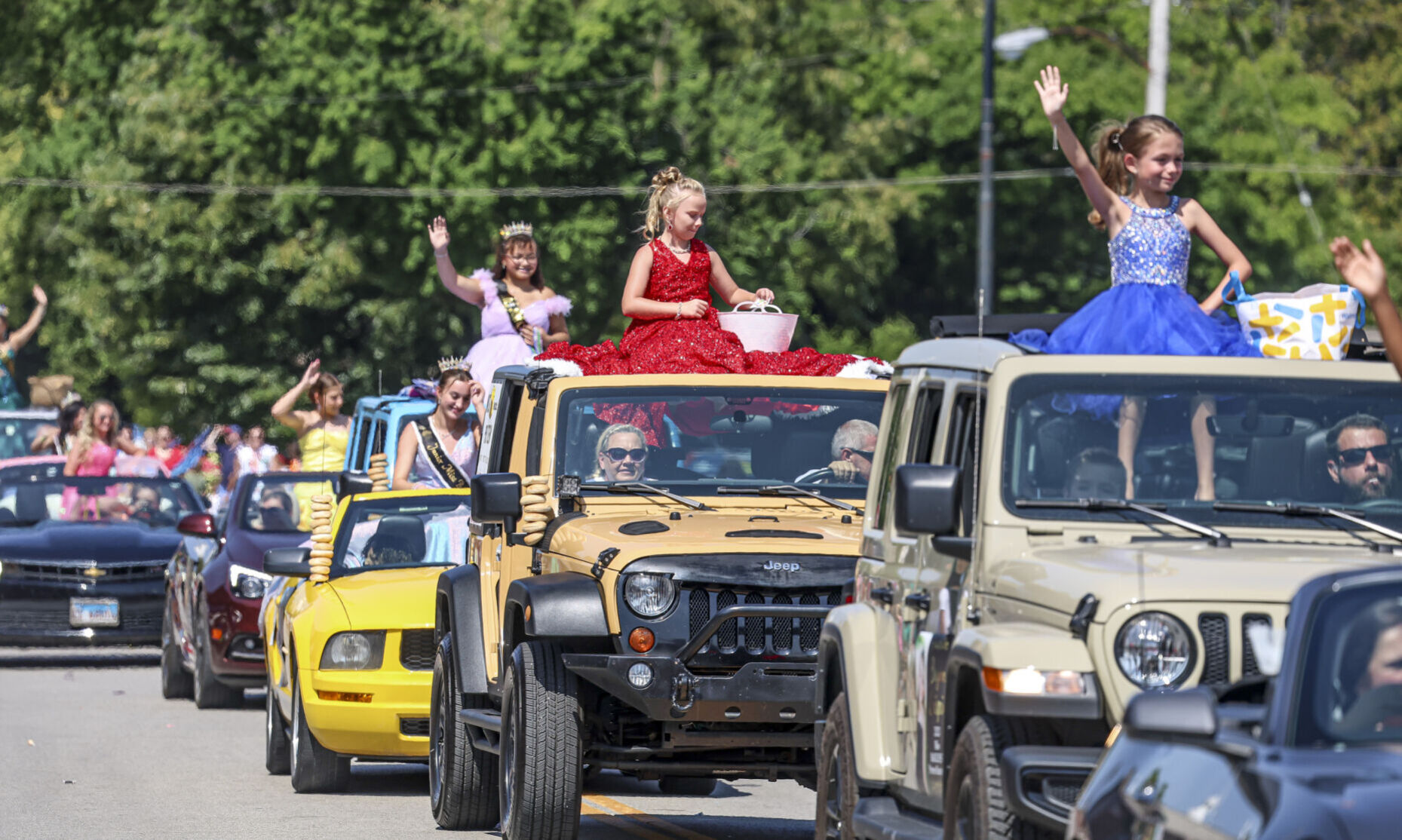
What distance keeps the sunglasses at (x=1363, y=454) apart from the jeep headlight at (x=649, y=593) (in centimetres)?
323

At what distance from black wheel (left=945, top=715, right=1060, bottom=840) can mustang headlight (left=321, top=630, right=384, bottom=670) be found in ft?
21.1

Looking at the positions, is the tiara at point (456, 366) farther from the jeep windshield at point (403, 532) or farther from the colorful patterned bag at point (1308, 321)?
the colorful patterned bag at point (1308, 321)

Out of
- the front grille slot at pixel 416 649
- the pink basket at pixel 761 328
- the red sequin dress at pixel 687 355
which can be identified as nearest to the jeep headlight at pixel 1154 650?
the red sequin dress at pixel 687 355

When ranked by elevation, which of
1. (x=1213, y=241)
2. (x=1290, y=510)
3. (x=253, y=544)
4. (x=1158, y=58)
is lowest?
(x=253, y=544)

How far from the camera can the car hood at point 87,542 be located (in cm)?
2227

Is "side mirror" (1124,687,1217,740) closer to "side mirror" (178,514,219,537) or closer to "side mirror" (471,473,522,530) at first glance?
"side mirror" (471,473,522,530)

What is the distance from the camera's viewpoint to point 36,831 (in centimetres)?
1156

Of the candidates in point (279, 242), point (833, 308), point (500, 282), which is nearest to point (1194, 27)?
point (833, 308)

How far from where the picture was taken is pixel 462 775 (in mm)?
11656

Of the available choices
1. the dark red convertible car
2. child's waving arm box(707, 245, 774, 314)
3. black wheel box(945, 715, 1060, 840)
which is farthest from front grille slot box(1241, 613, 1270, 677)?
the dark red convertible car

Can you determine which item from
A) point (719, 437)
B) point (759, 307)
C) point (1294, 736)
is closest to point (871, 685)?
point (1294, 736)

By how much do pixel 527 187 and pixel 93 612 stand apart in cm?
2279

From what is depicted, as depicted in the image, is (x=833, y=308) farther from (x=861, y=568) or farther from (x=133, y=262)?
(x=861, y=568)

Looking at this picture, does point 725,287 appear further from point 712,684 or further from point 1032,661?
point 1032,661
